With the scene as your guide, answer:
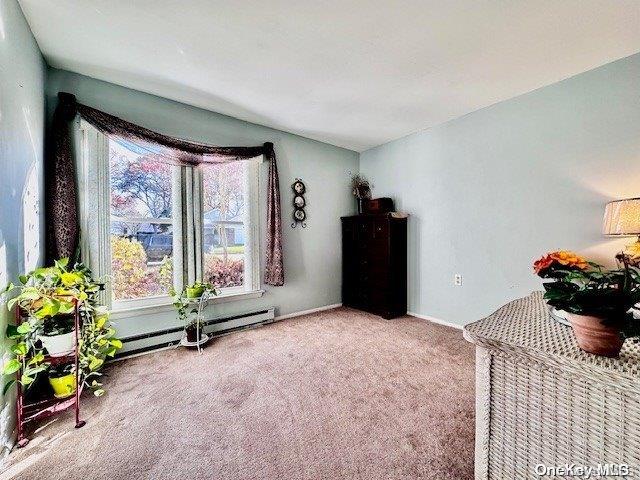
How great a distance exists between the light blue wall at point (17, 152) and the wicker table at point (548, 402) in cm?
206

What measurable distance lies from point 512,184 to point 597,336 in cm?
222

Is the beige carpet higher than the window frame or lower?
lower

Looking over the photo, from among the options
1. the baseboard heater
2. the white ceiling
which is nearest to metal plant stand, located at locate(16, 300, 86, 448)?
the baseboard heater

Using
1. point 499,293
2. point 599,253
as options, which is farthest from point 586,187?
point 499,293

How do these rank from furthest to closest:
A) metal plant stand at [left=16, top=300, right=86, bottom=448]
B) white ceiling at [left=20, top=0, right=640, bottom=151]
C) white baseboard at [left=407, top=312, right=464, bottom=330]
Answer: white baseboard at [left=407, top=312, right=464, bottom=330] → white ceiling at [left=20, top=0, right=640, bottom=151] → metal plant stand at [left=16, top=300, right=86, bottom=448]

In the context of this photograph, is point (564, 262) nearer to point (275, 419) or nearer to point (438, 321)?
point (275, 419)

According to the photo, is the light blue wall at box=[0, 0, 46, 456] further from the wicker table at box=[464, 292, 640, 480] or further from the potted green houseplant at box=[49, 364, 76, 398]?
the wicker table at box=[464, 292, 640, 480]

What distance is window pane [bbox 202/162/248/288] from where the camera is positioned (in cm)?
280

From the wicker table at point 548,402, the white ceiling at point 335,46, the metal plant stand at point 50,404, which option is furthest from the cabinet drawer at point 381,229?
the metal plant stand at point 50,404

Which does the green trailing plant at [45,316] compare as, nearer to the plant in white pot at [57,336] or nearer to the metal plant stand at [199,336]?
the plant in white pot at [57,336]

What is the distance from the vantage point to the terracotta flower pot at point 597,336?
2.29 feet

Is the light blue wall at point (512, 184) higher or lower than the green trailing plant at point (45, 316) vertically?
higher

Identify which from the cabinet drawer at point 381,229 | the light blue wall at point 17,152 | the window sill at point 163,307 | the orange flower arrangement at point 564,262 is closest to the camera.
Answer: the orange flower arrangement at point 564,262

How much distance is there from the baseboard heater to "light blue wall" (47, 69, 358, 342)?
0.21ft
